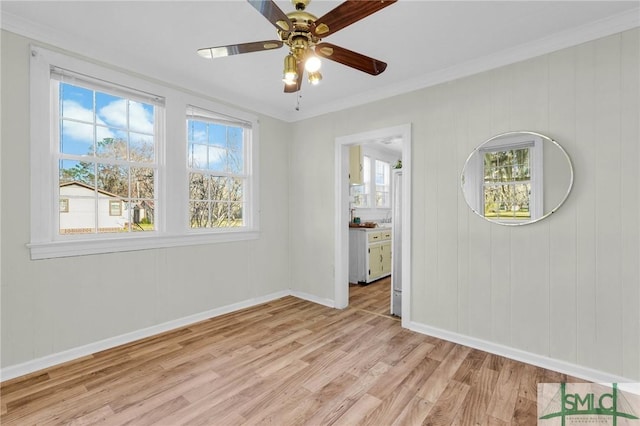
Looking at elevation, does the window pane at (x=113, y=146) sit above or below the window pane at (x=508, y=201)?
above

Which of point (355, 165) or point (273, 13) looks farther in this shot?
point (355, 165)

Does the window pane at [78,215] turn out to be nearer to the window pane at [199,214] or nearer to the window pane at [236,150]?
the window pane at [199,214]

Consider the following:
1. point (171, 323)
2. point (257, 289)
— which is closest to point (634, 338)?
point (257, 289)

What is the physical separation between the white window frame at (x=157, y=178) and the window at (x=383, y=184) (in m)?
3.46

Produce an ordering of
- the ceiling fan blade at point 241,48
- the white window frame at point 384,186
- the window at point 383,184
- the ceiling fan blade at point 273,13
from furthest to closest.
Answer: the window at point 383,184, the white window frame at point 384,186, the ceiling fan blade at point 241,48, the ceiling fan blade at point 273,13

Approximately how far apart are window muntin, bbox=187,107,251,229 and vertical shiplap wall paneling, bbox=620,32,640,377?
3603 millimetres

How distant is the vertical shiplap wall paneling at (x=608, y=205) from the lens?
2.21 meters

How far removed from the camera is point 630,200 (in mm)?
2162

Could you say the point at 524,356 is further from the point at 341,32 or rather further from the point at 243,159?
the point at 243,159

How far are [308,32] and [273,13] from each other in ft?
0.85

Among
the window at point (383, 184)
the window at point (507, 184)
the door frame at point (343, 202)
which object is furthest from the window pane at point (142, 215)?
the window at point (383, 184)

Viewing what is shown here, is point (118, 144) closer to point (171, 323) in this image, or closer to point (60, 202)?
point (60, 202)

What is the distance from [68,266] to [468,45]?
384cm

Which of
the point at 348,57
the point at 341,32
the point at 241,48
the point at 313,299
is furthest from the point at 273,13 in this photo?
the point at 313,299
